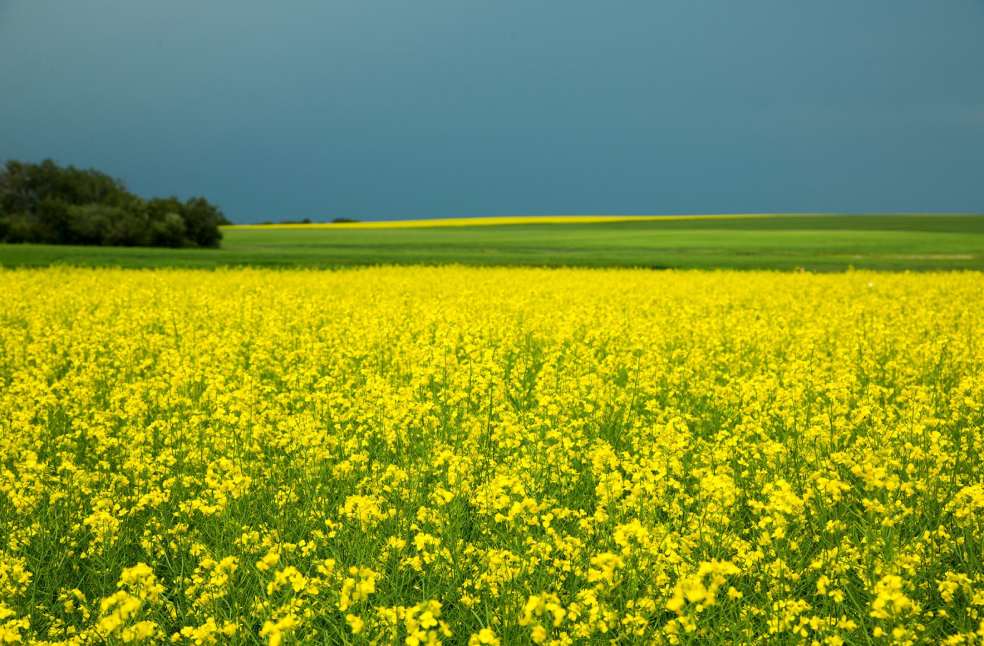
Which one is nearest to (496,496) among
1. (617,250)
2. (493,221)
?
(617,250)

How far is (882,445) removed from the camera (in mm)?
6582

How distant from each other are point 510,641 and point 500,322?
36.6 ft

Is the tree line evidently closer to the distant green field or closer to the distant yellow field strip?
the distant green field

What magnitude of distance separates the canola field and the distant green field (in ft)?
94.7

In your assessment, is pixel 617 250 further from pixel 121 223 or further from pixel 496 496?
pixel 496 496

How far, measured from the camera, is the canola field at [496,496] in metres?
4.31

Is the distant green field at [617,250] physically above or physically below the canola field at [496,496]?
above

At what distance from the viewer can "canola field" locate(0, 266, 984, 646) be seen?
14.1 ft

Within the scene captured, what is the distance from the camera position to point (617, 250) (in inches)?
2240

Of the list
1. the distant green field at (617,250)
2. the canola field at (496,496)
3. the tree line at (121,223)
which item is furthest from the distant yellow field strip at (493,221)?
the canola field at (496,496)

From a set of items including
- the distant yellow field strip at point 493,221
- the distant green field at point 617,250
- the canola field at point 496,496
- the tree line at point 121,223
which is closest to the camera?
the canola field at point 496,496

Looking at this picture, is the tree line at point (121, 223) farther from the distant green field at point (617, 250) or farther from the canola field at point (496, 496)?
the canola field at point (496, 496)

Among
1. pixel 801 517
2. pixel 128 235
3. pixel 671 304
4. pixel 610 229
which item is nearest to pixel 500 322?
pixel 671 304

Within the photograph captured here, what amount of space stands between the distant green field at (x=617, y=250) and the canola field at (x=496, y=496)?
28878 millimetres
